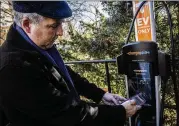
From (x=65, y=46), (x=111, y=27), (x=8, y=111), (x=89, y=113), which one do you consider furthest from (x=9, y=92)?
Result: (x=65, y=46)

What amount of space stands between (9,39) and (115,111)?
735 millimetres

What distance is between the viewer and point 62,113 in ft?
5.41

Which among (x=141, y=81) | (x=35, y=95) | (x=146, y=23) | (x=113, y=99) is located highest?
(x=146, y=23)

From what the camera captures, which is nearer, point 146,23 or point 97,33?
point 146,23

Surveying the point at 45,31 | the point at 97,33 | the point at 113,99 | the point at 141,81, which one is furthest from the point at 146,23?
the point at 97,33

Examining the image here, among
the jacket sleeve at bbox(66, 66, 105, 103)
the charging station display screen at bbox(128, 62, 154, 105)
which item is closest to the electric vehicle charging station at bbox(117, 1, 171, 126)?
the charging station display screen at bbox(128, 62, 154, 105)

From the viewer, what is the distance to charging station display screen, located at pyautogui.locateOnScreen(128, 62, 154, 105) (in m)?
2.07

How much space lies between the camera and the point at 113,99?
213 centimetres

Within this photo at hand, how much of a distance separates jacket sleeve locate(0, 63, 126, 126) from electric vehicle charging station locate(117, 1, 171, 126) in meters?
0.59

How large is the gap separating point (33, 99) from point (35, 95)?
0.07 feet

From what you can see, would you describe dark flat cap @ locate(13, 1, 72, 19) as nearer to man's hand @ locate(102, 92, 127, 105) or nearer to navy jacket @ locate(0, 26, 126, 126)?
navy jacket @ locate(0, 26, 126, 126)

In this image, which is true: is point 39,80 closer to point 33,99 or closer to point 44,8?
point 33,99

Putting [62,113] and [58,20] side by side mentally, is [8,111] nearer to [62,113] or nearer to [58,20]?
[62,113]

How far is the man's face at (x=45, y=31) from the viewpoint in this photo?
168 cm
